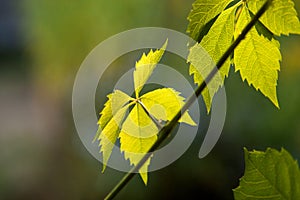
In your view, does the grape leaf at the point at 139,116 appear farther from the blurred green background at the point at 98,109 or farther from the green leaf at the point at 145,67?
the blurred green background at the point at 98,109

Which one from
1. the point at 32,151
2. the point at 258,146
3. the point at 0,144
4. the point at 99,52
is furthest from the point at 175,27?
the point at 0,144

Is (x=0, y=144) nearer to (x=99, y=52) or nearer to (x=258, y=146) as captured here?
(x=99, y=52)

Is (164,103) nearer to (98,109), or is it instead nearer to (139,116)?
(139,116)

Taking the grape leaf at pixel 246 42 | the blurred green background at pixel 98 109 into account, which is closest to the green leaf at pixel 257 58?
the grape leaf at pixel 246 42

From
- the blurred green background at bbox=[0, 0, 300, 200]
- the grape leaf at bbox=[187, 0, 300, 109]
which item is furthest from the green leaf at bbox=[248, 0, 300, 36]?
the blurred green background at bbox=[0, 0, 300, 200]

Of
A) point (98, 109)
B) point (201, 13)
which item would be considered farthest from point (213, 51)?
point (98, 109)

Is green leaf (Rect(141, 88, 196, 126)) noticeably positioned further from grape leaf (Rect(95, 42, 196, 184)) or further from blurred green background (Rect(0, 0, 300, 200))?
blurred green background (Rect(0, 0, 300, 200))

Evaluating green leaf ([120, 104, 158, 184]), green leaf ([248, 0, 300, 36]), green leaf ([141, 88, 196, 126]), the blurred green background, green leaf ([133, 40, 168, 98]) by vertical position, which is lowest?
the blurred green background
